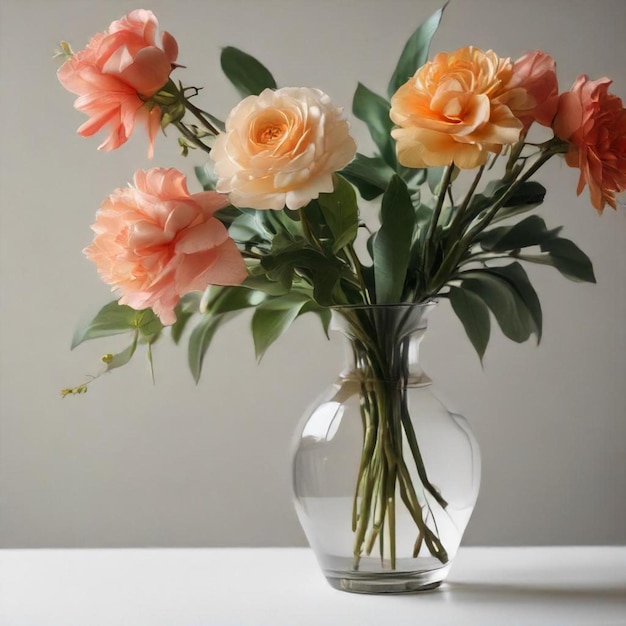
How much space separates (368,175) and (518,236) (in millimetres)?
137

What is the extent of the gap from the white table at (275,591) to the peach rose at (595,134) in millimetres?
327

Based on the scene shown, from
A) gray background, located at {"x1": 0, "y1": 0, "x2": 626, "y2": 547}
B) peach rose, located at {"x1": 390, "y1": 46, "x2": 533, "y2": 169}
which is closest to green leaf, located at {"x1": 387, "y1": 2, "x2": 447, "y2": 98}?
peach rose, located at {"x1": 390, "y1": 46, "x2": 533, "y2": 169}

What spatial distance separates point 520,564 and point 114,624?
403 millimetres

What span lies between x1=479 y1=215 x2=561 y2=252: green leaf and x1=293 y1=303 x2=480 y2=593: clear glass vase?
76 millimetres

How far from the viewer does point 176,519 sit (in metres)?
2.03

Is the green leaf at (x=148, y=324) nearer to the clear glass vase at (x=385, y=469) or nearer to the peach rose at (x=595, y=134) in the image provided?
the clear glass vase at (x=385, y=469)

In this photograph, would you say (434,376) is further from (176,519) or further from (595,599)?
(595,599)

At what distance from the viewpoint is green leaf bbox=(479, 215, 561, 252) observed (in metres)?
0.76

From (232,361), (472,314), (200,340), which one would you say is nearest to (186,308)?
(200,340)

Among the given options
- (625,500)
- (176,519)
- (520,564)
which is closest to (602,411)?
(625,500)

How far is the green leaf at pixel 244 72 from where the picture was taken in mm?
768

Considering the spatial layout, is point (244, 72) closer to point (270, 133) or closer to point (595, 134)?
point (270, 133)

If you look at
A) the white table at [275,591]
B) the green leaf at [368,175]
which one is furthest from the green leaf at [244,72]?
the white table at [275,591]

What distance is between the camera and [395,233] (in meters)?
0.71
